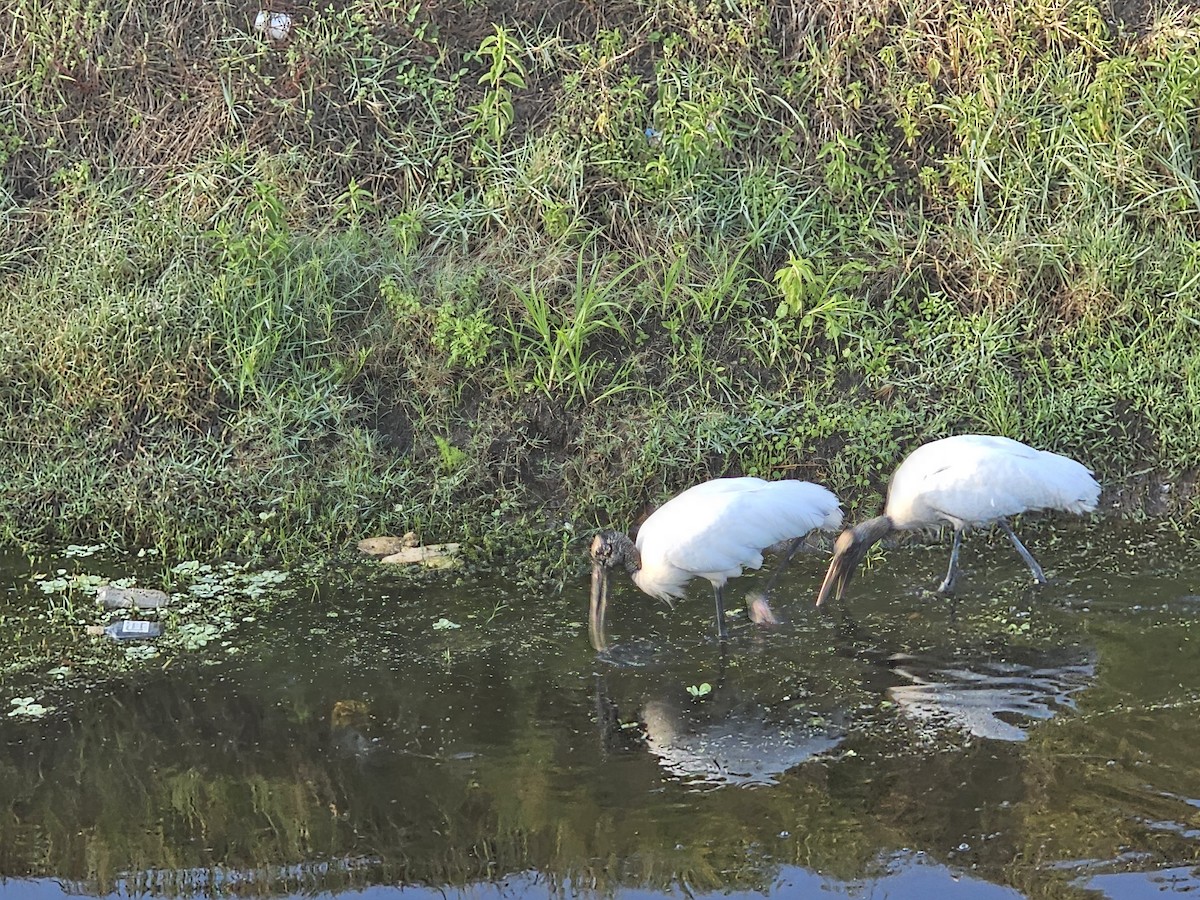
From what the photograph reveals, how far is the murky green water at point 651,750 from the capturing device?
390 centimetres

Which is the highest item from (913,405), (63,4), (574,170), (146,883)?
(63,4)

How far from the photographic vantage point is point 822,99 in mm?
7441

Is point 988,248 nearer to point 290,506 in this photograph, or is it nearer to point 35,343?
point 290,506

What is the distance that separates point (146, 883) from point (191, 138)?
189 inches

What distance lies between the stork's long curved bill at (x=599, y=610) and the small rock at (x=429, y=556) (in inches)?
37.3

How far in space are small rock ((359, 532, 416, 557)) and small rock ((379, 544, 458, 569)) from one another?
1.4 inches

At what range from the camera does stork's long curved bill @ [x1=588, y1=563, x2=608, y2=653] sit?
5.16 meters

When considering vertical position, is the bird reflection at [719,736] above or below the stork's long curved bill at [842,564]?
below

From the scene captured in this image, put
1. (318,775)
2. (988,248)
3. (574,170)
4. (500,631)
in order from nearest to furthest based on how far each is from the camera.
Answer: (318,775) < (500,631) < (988,248) < (574,170)

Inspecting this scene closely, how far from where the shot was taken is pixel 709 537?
17.1 ft

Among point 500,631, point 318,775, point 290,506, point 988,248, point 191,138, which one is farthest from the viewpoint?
point 191,138

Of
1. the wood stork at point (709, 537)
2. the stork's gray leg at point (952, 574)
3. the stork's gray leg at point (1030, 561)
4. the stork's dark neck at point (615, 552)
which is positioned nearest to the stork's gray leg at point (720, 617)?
the wood stork at point (709, 537)

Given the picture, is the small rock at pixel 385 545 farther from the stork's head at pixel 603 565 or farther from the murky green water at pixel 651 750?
the stork's head at pixel 603 565

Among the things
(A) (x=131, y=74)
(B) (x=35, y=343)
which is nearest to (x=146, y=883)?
(B) (x=35, y=343)
